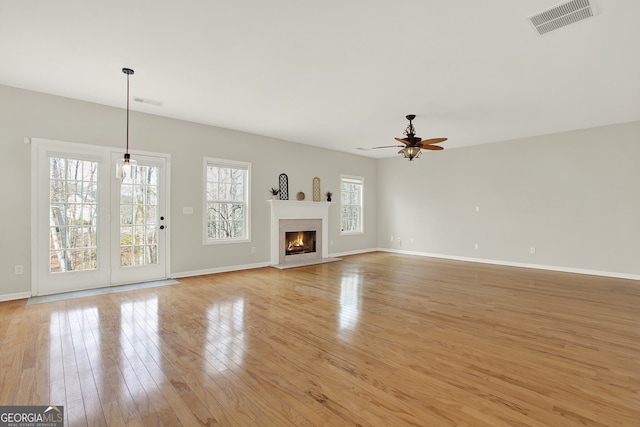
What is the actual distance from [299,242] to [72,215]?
446 cm

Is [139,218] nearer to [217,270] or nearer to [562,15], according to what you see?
[217,270]

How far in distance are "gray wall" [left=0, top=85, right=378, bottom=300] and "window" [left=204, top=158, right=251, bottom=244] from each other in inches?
5.8

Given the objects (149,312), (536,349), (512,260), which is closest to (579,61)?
(536,349)

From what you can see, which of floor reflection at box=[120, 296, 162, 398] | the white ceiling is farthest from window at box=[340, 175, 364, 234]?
floor reflection at box=[120, 296, 162, 398]

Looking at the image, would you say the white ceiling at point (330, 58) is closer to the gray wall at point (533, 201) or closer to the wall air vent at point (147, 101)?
the wall air vent at point (147, 101)

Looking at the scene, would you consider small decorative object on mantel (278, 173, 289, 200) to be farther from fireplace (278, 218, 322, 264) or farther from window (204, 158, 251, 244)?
window (204, 158, 251, 244)

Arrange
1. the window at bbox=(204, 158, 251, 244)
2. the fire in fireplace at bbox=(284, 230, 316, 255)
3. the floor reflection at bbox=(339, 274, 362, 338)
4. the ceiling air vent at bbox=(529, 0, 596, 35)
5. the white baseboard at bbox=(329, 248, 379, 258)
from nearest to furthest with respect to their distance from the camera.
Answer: the ceiling air vent at bbox=(529, 0, 596, 35) → the floor reflection at bbox=(339, 274, 362, 338) → the window at bbox=(204, 158, 251, 244) → the fire in fireplace at bbox=(284, 230, 316, 255) → the white baseboard at bbox=(329, 248, 379, 258)

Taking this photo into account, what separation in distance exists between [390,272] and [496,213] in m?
3.20

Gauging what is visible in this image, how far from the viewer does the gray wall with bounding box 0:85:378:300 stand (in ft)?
13.7

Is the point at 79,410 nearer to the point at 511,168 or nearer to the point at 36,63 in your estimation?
the point at 36,63

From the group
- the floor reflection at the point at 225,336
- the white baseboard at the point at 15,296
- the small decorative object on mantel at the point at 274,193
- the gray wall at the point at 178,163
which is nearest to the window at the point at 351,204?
the gray wall at the point at 178,163

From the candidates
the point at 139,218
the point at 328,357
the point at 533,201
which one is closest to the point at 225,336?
the point at 328,357

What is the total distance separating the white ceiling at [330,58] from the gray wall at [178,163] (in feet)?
0.94

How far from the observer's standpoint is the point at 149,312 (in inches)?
146
